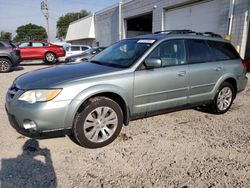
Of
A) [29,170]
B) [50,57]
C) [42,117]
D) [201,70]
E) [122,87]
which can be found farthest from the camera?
[50,57]

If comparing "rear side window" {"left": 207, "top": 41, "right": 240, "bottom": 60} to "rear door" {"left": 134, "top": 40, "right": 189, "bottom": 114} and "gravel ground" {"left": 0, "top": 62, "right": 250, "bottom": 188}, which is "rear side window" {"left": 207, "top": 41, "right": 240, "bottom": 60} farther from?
"gravel ground" {"left": 0, "top": 62, "right": 250, "bottom": 188}

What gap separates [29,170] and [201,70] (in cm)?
332

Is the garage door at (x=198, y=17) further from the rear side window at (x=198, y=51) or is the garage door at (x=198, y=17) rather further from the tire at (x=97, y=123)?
the tire at (x=97, y=123)

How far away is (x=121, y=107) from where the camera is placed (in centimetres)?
348

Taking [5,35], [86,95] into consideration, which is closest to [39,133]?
[86,95]

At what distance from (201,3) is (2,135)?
12.3 metres

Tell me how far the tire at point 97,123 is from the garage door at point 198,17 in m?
10.5

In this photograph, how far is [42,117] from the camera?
2822 mm

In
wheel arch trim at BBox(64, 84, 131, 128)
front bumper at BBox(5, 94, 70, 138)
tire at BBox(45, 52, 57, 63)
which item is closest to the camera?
front bumper at BBox(5, 94, 70, 138)

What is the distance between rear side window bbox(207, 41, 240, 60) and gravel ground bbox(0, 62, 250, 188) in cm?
148

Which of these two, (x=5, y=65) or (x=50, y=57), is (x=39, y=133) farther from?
(x=50, y=57)

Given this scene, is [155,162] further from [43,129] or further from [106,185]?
[43,129]

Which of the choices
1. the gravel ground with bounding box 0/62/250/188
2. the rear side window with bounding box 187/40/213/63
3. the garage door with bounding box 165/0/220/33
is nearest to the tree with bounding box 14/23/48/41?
the garage door with bounding box 165/0/220/33

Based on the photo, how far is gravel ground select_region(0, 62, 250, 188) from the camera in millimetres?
2551
